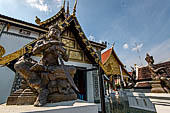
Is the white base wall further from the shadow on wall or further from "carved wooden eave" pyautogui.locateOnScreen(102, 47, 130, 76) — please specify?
"carved wooden eave" pyautogui.locateOnScreen(102, 47, 130, 76)

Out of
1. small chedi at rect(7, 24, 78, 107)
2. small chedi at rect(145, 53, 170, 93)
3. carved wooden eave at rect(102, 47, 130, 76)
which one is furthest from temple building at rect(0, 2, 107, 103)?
carved wooden eave at rect(102, 47, 130, 76)

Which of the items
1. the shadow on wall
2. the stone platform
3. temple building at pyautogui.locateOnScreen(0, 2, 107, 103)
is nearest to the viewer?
the stone platform

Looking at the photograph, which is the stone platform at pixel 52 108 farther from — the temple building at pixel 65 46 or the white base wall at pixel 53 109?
the temple building at pixel 65 46

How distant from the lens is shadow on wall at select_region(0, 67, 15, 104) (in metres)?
3.83

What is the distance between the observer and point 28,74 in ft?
6.01

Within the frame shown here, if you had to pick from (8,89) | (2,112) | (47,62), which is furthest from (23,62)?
(8,89)

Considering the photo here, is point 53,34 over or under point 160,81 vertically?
over

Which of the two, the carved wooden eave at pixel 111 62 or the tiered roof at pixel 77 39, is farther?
the carved wooden eave at pixel 111 62

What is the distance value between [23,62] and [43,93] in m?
0.90

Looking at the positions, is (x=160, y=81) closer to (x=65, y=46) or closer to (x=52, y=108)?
(x=52, y=108)

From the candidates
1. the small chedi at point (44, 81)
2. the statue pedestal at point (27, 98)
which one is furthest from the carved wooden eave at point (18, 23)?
the statue pedestal at point (27, 98)

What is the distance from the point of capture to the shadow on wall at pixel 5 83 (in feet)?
12.6

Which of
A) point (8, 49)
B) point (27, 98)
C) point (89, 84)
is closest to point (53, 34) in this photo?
point (27, 98)

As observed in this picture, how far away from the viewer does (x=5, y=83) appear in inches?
156
